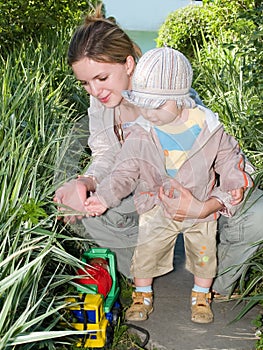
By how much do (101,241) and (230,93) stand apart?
2320 millimetres

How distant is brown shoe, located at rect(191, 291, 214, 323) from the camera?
3.23 meters

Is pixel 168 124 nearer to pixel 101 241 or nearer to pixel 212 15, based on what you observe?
pixel 101 241

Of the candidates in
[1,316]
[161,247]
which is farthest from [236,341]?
[1,316]

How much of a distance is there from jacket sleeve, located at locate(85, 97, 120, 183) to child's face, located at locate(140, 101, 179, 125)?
453mm

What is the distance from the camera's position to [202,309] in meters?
3.25

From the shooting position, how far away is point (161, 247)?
10.8ft

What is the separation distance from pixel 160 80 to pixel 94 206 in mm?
704

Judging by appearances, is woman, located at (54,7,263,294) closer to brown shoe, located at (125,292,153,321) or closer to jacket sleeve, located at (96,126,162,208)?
jacket sleeve, located at (96,126,162,208)

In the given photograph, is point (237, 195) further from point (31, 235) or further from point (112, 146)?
point (31, 235)

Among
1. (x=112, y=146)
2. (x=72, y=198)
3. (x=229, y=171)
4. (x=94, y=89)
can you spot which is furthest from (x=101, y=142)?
(x=229, y=171)

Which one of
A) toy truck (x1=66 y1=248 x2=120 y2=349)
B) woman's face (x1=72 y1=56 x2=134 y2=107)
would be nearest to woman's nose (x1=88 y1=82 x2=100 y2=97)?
Answer: woman's face (x1=72 y1=56 x2=134 y2=107)

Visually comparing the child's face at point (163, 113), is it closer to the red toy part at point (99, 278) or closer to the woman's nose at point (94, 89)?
the woman's nose at point (94, 89)

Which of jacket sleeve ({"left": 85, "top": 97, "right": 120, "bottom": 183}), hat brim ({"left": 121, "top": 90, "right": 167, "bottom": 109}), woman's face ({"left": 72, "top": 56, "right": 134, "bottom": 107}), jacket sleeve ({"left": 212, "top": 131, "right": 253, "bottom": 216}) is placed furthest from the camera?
jacket sleeve ({"left": 85, "top": 97, "right": 120, "bottom": 183})

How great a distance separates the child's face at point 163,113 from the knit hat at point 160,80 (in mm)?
33
